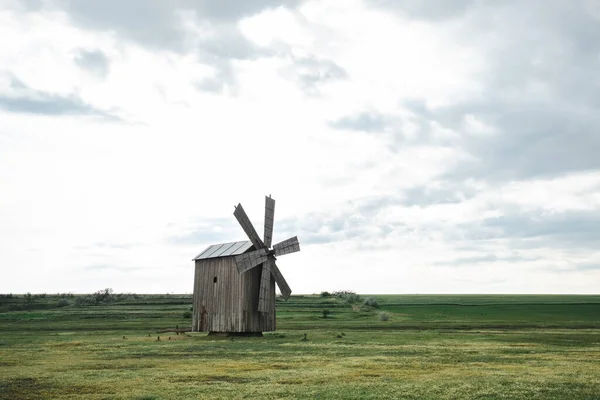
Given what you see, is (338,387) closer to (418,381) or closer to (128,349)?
(418,381)

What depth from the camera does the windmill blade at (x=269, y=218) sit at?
42719 millimetres

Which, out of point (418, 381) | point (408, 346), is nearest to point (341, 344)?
point (408, 346)

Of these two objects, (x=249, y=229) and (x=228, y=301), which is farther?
(x=249, y=229)

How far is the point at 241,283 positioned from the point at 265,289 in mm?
1917

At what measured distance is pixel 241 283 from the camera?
133 ft

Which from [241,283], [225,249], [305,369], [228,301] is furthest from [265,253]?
[305,369]

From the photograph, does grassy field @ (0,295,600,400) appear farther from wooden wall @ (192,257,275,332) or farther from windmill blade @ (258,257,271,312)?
→ windmill blade @ (258,257,271,312)

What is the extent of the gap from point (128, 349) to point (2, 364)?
7.53 m

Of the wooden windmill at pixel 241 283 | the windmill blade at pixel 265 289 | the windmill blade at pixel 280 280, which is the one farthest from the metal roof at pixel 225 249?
the windmill blade at pixel 280 280

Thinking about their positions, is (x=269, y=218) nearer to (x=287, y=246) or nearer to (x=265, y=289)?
(x=287, y=246)

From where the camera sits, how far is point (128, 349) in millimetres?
30969

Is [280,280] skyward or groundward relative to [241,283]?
skyward

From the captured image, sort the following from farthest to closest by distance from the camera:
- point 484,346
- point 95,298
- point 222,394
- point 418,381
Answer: point 95,298, point 484,346, point 418,381, point 222,394

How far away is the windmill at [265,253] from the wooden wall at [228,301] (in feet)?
2.01
